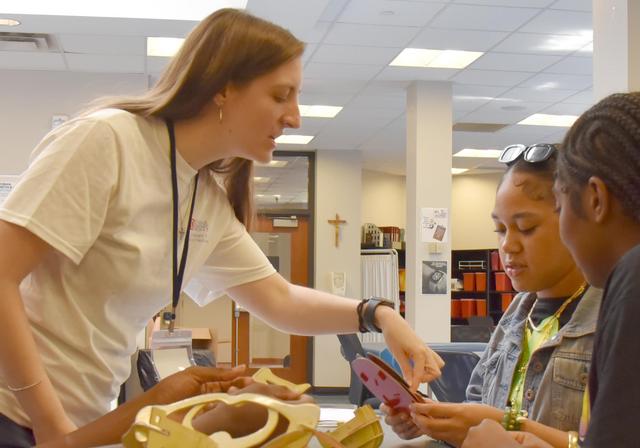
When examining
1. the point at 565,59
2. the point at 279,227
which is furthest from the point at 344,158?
the point at 565,59

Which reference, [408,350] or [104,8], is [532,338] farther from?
[104,8]

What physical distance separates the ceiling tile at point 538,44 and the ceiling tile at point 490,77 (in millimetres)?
613

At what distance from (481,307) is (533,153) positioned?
1026 cm

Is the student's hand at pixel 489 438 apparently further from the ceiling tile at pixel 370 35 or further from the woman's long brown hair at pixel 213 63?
the ceiling tile at pixel 370 35

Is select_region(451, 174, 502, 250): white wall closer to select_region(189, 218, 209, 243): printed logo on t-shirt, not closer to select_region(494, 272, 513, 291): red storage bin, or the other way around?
select_region(494, 272, 513, 291): red storage bin

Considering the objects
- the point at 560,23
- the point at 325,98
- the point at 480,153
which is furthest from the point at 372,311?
the point at 480,153

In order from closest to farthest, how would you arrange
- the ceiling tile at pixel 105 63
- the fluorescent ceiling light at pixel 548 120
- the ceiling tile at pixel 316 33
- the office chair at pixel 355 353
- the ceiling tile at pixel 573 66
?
the ceiling tile at pixel 316 33 < the office chair at pixel 355 353 < the ceiling tile at pixel 105 63 < the ceiling tile at pixel 573 66 < the fluorescent ceiling light at pixel 548 120

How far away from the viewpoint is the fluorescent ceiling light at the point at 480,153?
1108 cm

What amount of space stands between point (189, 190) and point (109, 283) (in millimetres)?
271

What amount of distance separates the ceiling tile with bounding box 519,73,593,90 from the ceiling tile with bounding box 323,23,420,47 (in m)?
1.64

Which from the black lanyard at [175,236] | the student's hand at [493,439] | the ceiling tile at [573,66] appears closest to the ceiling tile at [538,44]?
the ceiling tile at [573,66]

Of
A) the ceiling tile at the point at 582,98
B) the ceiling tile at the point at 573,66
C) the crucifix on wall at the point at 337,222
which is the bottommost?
the crucifix on wall at the point at 337,222

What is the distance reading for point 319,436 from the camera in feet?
2.86

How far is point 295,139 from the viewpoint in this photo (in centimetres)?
1041
